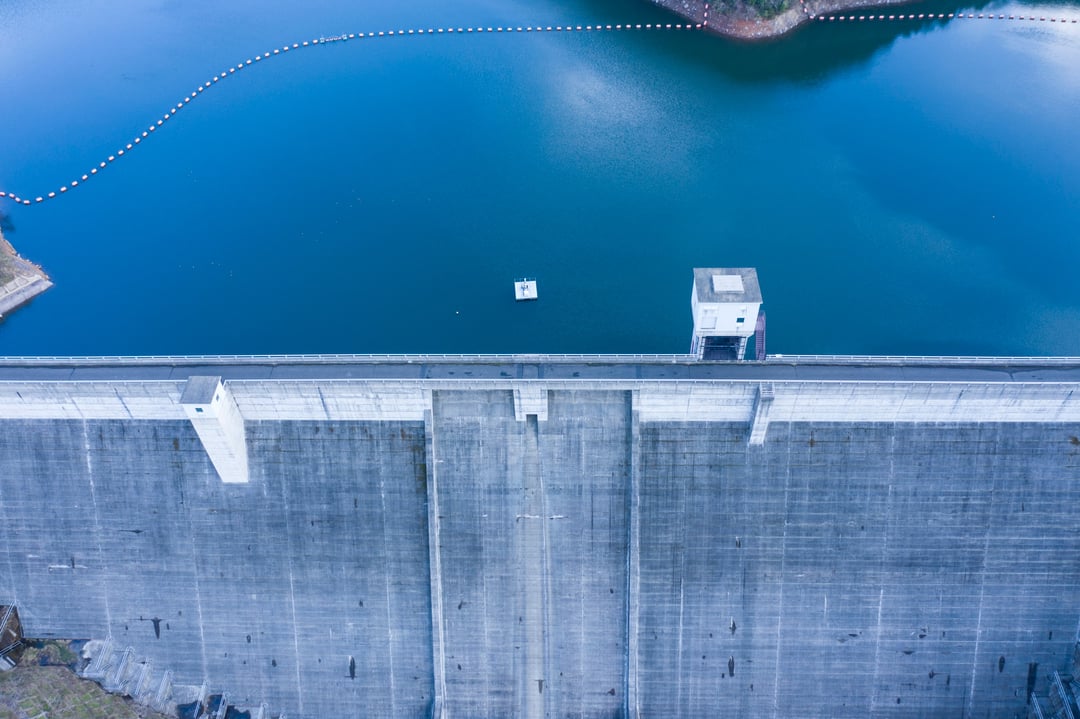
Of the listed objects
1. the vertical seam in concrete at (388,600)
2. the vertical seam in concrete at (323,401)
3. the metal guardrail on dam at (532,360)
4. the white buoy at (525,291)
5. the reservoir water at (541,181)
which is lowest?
the vertical seam in concrete at (388,600)

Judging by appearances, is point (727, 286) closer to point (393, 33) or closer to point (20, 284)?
point (20, 284)

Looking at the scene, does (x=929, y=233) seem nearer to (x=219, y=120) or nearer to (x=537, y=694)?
(x=537, y=694)

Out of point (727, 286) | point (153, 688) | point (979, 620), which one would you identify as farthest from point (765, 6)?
point (153, 688)

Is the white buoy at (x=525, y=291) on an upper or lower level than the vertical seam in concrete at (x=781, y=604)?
upper

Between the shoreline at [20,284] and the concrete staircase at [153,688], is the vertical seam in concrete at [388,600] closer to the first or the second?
the concrete staircase at [153,688]

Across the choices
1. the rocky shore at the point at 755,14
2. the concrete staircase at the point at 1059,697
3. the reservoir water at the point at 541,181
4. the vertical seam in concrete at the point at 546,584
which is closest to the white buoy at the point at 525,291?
the reservoir water at the point at 541,181

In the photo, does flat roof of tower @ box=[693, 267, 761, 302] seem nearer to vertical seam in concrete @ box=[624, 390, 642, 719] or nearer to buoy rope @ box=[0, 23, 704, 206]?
vertical seam in concrete @ box=[624, 390, 642, 719]

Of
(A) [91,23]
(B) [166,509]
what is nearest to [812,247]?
(B) [166,509]
